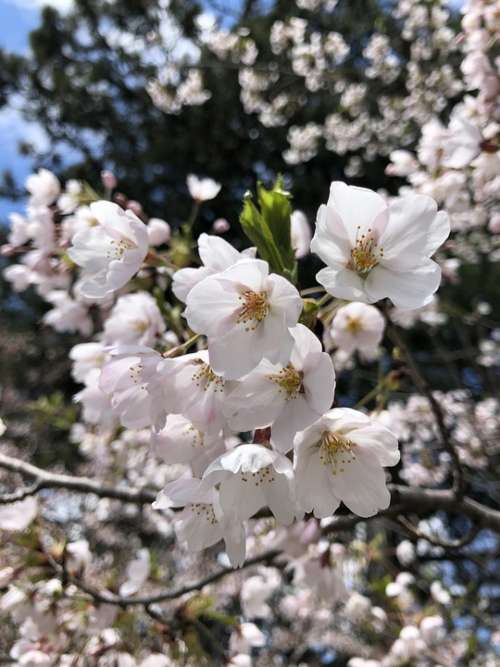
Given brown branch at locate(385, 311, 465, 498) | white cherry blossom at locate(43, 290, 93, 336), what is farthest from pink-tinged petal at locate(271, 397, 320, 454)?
white cherry blossom at locate(43, 290, 93, 336)

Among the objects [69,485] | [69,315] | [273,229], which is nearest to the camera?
[273,229]

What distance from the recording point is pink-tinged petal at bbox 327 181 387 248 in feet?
2.51

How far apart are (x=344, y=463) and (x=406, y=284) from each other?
0.90ft

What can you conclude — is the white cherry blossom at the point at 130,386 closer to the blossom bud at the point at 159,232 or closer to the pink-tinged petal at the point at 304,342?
the pink-tinged petal at the point at 304,342

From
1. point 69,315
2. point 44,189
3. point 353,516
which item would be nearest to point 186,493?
point 353,516

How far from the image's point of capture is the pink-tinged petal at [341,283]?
702 millimetres

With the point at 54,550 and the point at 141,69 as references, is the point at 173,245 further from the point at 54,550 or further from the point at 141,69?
the point at 141,69

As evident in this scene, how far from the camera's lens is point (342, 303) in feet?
3.22

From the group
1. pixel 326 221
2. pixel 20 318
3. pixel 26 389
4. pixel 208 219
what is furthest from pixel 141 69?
pixel 326 221

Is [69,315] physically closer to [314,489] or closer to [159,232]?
[159,232]

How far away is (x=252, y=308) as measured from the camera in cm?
77

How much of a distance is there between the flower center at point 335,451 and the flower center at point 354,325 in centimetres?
55

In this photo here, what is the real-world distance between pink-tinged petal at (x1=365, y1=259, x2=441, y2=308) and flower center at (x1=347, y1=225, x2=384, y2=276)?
12 mm

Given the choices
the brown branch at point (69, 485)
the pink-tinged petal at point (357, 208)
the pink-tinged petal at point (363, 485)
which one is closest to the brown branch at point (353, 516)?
the brown branch at point (69, 485)
